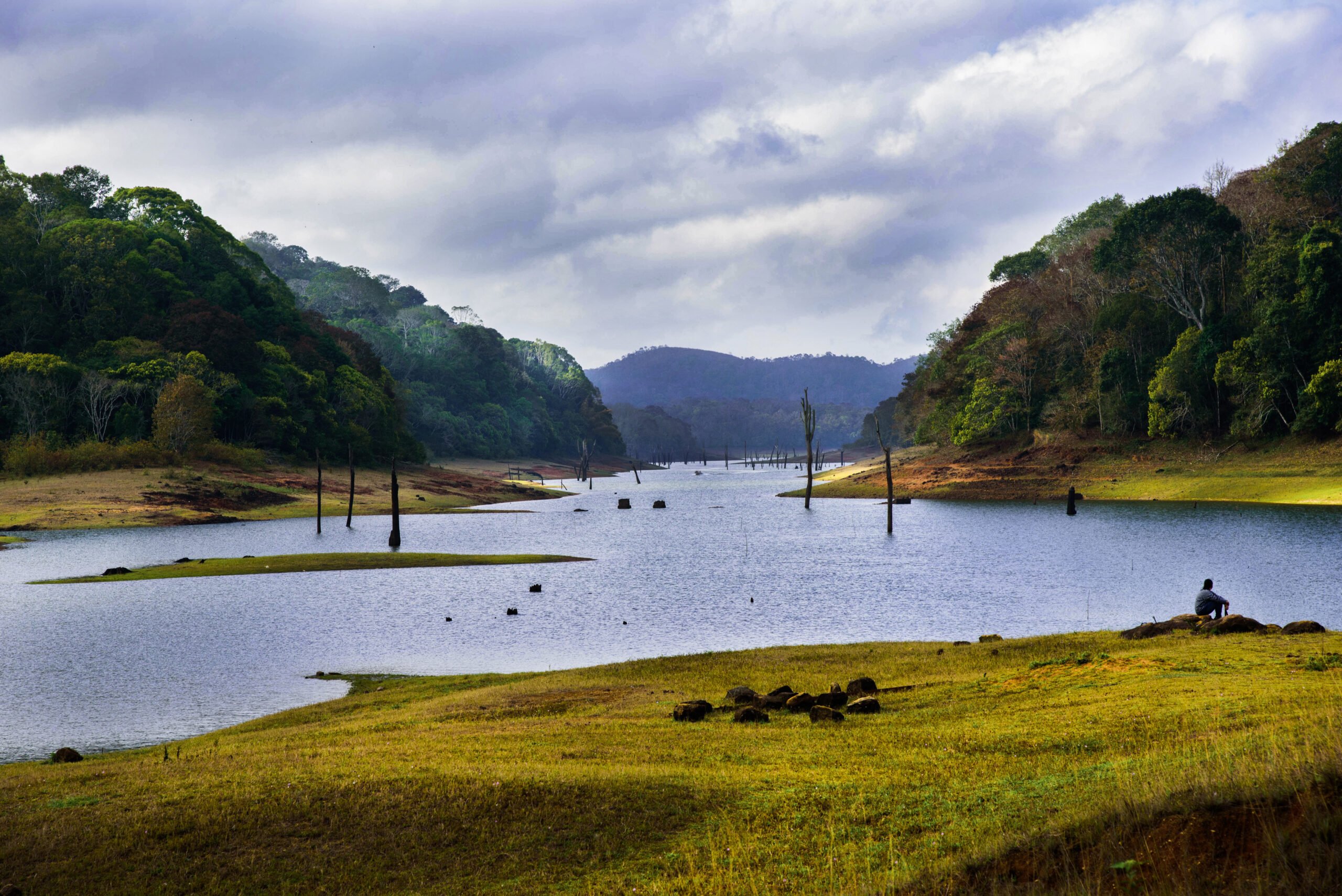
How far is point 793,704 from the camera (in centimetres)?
1587

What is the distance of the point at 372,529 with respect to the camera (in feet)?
241

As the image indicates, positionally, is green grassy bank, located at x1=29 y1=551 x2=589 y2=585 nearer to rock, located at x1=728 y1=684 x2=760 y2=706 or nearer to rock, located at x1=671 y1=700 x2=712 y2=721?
rock, located at x1=728 y1=684 x2=760 y2=706

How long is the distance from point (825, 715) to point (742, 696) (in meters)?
2.25

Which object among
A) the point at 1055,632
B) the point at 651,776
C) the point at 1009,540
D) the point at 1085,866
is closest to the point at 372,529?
the point at 1009,540

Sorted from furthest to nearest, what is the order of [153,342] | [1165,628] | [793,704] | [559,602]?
[153,342] < [559,602] < [1165,628] < [793,704]

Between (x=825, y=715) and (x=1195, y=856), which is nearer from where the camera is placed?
(x=1195, y=856)

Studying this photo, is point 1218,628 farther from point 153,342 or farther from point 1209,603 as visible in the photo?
point 153,342

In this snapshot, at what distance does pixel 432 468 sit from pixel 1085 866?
12334 cm

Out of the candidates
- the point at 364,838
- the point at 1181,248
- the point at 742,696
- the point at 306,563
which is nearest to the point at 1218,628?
the point at 742,696

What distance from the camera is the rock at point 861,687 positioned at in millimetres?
16781

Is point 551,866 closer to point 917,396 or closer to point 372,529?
point 372,529

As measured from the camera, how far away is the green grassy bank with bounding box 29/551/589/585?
4069cm

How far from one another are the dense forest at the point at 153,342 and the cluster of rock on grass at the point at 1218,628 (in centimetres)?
8449

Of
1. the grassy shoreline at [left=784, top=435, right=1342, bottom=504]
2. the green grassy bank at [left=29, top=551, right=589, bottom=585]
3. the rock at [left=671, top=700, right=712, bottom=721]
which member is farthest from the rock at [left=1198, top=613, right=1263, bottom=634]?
the grassy shoreline at [left=784, top=435, right=1342, bottom=504]
